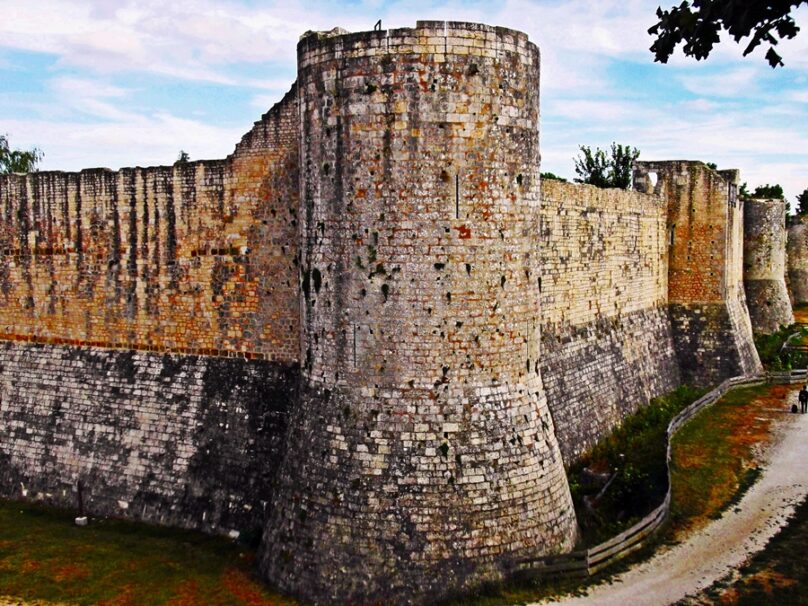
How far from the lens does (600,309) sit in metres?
19.3

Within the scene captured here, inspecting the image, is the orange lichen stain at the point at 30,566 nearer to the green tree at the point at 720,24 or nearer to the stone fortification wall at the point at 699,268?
the green tree at the point at 720,24

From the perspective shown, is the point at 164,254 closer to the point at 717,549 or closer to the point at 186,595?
the point at 186,595

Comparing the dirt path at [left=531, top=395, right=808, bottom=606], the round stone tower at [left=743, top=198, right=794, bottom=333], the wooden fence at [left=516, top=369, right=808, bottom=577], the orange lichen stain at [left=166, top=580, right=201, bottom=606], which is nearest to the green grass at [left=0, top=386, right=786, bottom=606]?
the orange lichen stain at [left=166, top=580, right=201, bottom=606]

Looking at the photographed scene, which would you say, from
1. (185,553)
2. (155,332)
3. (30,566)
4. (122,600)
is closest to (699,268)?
(155,332)

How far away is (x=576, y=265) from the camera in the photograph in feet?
59.1

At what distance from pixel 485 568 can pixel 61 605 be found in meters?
6.18

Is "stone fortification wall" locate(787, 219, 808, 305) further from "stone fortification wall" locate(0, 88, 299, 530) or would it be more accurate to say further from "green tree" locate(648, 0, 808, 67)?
"green tree" locate(648, 0, 808, 67)

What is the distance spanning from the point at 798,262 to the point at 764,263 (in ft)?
48.7

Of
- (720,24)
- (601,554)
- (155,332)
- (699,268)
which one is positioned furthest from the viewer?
(699,268)

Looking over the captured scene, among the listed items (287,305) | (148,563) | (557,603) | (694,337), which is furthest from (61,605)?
(694,337)

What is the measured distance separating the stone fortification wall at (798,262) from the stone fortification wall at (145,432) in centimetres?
3662

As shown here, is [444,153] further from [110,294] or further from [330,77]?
[110,294]

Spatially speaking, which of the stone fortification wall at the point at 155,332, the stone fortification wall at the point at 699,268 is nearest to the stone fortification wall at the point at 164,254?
the stone fortification wall at the point at 155,332

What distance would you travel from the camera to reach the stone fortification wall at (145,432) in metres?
13.7
